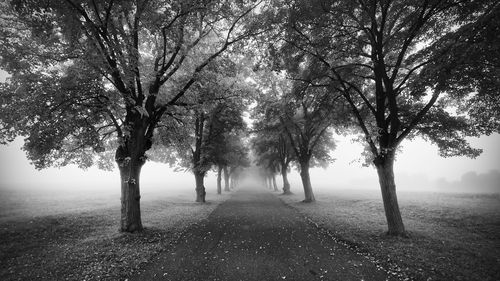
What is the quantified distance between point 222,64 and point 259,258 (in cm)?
856

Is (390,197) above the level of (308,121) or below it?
below

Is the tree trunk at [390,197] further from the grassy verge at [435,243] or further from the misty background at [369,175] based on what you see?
the misty background at [369,175]

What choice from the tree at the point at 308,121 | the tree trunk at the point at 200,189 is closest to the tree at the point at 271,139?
the tree at the point at 308,121

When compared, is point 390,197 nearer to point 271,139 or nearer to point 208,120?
point 208,120

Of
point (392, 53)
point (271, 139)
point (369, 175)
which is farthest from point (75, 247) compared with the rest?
point (369, 175)

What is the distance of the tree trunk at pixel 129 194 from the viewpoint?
32.1 feet

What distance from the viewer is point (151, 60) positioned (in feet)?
39.3

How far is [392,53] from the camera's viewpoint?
10445 millimetres

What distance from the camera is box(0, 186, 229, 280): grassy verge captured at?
5953 millimetres

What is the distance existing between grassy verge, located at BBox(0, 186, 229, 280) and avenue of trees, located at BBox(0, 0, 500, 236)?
1.64 meters

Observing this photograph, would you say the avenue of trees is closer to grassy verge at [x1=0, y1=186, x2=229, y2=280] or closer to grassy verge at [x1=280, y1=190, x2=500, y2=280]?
grassy verge at [x1=280, y1=190, x2=500, y2=280]

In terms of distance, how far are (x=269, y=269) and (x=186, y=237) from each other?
174 inches

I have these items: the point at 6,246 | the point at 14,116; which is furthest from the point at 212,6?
the point at 6,246

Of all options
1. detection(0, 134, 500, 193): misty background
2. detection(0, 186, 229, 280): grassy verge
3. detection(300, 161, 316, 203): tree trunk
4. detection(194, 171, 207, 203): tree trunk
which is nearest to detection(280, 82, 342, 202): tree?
detection(300, 161, 316, 203): tree trunk
